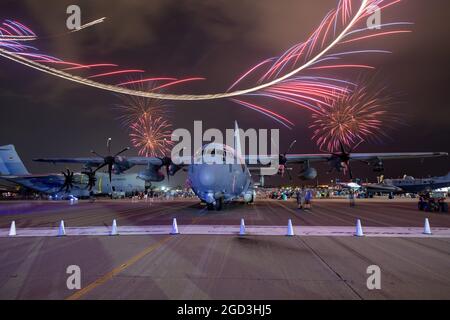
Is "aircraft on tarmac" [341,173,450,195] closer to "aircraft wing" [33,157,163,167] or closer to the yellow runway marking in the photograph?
"aircraft wing" [33,157,163,167]

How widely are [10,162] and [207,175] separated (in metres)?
59.4

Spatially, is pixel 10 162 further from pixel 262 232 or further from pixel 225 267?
pixel 225 267

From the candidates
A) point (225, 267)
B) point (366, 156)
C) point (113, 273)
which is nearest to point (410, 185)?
point (366, 156)

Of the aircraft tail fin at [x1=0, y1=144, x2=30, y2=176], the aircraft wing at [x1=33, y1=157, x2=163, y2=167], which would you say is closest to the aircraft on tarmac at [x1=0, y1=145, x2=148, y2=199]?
the aircraft tail fin at [x1=0, y1=144, x2=30, y2=176]

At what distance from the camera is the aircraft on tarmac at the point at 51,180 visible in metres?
61.4

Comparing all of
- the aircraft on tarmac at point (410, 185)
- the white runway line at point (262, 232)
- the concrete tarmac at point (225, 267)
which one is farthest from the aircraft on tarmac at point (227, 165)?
the aircraft on tarmac at point (410, 185)

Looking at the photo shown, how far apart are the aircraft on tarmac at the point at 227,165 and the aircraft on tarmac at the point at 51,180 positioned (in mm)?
18908

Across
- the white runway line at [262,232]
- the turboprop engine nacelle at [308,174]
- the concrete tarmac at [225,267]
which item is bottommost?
the white runway line at [262,232]

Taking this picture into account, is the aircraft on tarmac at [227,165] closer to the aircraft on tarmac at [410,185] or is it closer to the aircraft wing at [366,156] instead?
the aircraft wing at [366,156]

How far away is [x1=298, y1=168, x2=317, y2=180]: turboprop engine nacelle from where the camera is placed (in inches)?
1556

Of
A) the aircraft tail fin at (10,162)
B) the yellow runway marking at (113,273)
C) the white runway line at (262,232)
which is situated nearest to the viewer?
the yellow runway marking at (113,273)

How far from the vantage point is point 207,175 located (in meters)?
24.4
